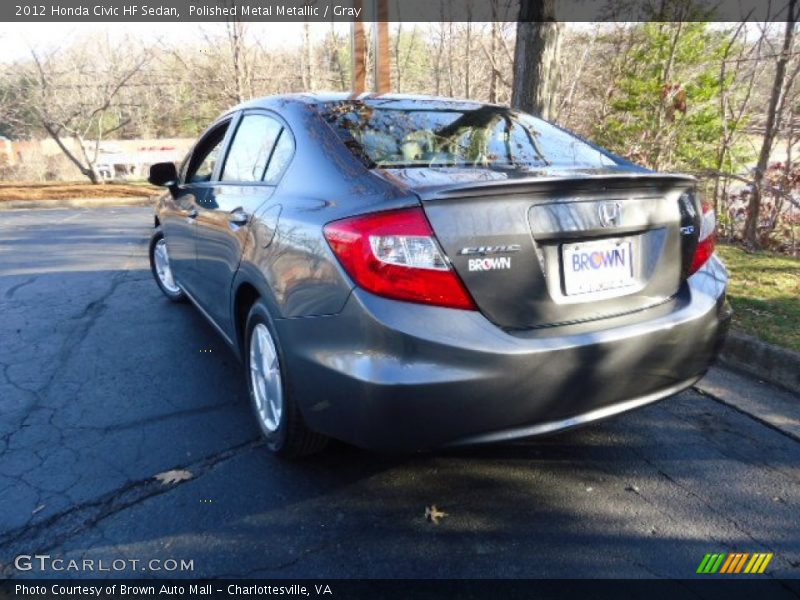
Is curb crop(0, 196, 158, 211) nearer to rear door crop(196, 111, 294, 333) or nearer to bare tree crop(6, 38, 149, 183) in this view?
bare tree crop(6, 38, 149, 183)

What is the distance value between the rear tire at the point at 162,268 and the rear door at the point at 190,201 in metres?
0.67

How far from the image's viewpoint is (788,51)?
6477mm

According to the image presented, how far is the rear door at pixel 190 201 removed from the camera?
3602 mm

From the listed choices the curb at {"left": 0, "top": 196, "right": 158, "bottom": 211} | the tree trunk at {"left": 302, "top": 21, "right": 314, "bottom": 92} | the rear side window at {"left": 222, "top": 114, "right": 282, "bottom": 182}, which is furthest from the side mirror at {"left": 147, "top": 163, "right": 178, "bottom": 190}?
the tree trunk at {"left": 302, "top": 21, "right": 314, "bottom": 92}

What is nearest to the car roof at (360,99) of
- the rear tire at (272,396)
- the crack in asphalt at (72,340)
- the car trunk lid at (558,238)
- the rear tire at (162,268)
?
the car trunk lid at (558,238)

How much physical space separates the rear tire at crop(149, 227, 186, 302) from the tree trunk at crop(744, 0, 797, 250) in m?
6.42

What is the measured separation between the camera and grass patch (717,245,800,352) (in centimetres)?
369

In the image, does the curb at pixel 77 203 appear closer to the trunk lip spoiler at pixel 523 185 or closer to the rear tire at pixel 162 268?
the rear tire at pixel 162 268

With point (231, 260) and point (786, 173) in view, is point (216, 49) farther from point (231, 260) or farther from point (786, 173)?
point (231, 260)

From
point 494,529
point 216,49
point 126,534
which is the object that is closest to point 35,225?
point 216,49

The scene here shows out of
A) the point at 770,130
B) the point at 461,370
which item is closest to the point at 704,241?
the point at 461,370

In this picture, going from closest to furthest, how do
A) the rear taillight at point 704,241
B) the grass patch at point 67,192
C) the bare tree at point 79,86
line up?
1. the rear taillight at point 704,241
2. the grass patch at point 67,192
3. the bare tree at point 79,86

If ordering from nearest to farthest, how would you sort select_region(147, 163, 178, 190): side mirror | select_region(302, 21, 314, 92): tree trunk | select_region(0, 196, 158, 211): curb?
select_region(147, 163, 178, 190): side mirror, select_region(0, 196, 158, 211): curb, select_region(302, 21, 314, 92): tree trunk

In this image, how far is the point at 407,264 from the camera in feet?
6.01
